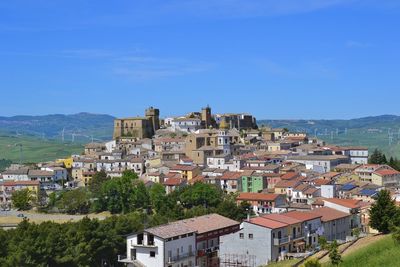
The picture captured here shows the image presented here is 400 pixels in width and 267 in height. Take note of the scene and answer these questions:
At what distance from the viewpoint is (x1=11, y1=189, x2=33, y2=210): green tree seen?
190ft

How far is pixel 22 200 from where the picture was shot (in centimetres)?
5775

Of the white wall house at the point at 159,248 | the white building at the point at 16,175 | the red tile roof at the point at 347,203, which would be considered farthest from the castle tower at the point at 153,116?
the white wall house at the point at 159,248

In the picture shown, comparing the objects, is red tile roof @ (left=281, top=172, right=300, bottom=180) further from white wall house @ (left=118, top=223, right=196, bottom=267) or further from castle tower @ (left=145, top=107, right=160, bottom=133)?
castle tower @ (left=145, top=107, right=160, bottom=133)

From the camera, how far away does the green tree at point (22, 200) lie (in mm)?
57812

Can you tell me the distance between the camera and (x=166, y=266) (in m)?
30.9

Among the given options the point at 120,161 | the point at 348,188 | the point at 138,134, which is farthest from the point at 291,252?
the point at 138,134

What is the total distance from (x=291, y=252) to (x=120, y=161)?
3604cm

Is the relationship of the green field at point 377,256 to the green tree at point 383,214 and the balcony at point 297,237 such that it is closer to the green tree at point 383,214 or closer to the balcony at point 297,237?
the green tree at point 383,214

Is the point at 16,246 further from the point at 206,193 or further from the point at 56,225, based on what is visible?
the point at 206,193

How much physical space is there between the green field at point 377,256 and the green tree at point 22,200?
4098cm

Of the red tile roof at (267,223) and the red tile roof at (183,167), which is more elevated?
the red tile roof at (183,167)

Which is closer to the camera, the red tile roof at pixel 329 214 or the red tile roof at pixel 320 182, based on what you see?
the red tile roof at pixel 329 214

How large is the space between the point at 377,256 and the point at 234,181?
3229cm

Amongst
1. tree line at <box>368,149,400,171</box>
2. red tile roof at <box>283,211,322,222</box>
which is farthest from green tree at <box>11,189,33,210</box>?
tree line at <box>368,149,400,171</box>
